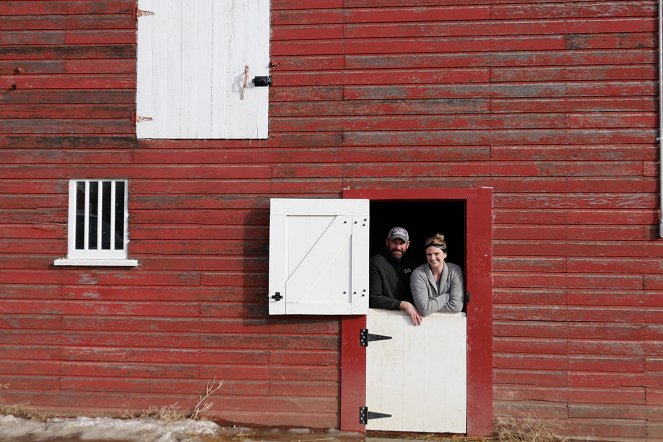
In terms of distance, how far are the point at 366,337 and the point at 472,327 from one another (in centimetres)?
92

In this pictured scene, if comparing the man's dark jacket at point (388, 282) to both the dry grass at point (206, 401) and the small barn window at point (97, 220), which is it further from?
the small barn window at point (97, 220)

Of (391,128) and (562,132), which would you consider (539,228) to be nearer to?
(562,132)

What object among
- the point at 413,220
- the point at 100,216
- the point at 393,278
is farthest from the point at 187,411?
the point at 413,220

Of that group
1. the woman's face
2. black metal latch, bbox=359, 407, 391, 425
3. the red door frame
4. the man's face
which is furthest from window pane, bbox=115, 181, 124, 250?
the woman's face

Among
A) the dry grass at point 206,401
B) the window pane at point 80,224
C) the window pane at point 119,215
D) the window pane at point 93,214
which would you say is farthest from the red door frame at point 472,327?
the window pane at point 80,224

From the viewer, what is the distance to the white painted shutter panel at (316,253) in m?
5.82

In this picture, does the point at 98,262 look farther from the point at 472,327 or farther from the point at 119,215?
the point at 472,327

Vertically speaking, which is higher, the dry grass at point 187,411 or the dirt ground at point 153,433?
the dry grass at point 187,411

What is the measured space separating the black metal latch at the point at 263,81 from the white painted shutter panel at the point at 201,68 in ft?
0.17

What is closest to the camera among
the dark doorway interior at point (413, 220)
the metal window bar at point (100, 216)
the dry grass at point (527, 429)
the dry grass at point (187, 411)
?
the dry grass at point (527, 429)

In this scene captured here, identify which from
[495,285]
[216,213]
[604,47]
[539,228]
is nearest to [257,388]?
[216,213]

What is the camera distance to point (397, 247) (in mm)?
6156

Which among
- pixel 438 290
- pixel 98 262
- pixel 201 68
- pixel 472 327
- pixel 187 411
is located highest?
pixel 201 68

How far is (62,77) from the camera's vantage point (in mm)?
6273
